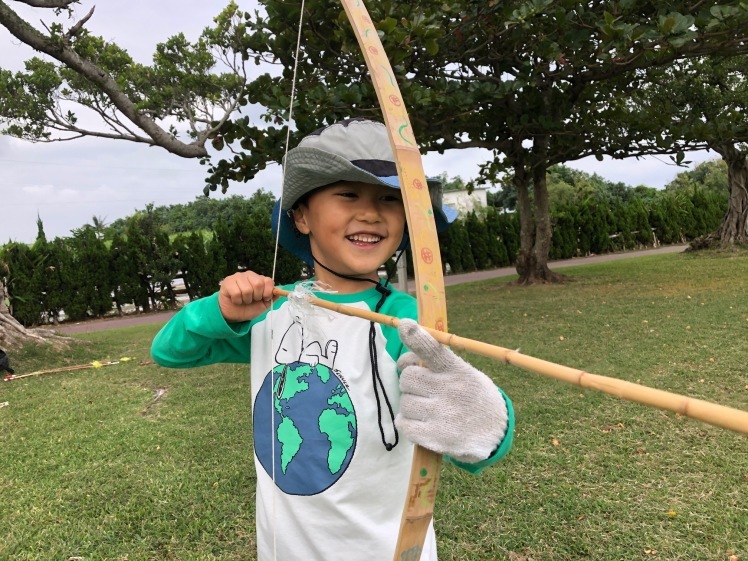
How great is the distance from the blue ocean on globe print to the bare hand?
0.18 m

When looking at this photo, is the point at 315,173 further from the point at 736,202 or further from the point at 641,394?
the point at 736,202

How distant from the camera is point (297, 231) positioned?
5.77 ft

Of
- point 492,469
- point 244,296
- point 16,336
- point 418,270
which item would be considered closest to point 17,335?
point 16,336

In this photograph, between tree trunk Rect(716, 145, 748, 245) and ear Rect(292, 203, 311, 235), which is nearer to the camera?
ear Rect(292, 203, 311, 235)

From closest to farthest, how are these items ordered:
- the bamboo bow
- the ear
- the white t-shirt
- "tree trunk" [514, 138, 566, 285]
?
the bamboo bow, the white t-shirt, the ear, "tree trunk" [514, 138, 566, 285]

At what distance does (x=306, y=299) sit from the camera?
4.53 feet

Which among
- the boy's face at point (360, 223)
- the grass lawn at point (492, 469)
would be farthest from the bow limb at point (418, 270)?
the grass lawn at point (492, 469)

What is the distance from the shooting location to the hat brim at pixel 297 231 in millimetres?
1701

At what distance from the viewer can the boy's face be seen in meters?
1.44

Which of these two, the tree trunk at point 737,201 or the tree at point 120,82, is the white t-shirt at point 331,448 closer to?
the tree at point 120,82

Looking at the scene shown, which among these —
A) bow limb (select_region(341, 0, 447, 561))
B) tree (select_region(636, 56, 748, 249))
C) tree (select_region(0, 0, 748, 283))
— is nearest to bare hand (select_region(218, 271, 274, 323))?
bow limb (select_region(341, 0, 447, 561))

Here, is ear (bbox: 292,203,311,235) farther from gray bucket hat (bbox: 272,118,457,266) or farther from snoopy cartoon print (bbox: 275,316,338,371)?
snoopy cartoon print (bbox: 275,316,338,371)

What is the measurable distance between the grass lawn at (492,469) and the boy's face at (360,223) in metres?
1.72

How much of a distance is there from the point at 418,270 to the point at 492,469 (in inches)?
98.3
